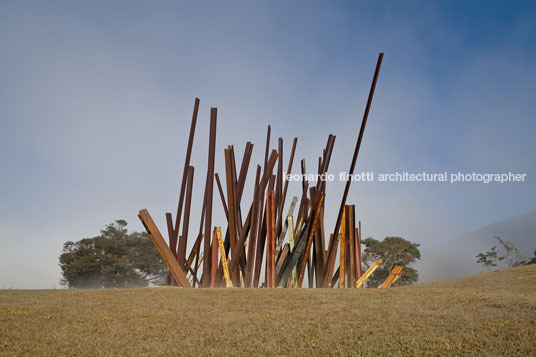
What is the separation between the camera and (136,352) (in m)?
4.40

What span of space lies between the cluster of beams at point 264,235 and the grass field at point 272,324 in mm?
2195

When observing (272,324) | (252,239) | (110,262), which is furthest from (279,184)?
(110,262)

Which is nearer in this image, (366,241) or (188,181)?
(188,181)

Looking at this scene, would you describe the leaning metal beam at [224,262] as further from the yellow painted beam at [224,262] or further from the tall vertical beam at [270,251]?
the tall vertical beam at [270,251]

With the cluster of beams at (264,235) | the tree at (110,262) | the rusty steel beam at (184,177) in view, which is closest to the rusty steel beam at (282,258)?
the cluster of beams at (264,235)

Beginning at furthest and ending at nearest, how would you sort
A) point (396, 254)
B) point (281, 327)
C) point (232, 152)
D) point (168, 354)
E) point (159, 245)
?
1. point (396, 254)
2. point (232, 152)
3. point (159, 245)
4. point (281, 327)
5. point (168, 354)

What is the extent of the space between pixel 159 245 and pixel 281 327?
185 inches

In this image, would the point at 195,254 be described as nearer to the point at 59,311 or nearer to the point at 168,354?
the point at 59,311

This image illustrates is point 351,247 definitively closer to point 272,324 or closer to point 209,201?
point 209,201

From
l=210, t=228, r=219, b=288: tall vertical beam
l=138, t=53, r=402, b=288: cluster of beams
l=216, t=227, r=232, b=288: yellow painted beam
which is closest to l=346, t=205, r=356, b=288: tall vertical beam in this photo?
l=138, t=53, r=402, b=288: cluster of beams

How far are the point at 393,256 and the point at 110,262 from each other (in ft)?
66.4

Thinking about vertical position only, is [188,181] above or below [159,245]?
above

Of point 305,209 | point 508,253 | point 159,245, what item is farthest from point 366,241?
point 159,245

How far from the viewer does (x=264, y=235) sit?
10.3 metres
